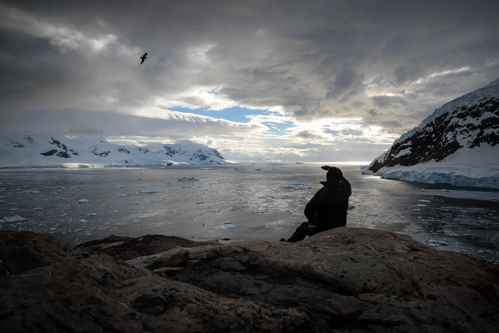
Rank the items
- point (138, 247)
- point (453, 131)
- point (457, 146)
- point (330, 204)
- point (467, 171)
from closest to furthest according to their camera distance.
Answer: point (330, 204)
point (138, 247)
point (467, 171)
point (457, 146)
point (453, 131)

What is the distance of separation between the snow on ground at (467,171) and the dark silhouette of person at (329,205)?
32072 mm

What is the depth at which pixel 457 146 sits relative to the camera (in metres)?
37.3

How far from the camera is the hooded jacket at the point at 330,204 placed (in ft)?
14.3

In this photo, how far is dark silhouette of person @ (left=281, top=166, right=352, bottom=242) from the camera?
437 centimetres

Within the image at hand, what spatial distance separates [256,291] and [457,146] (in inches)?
1917

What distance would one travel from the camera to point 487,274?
246 centimetres

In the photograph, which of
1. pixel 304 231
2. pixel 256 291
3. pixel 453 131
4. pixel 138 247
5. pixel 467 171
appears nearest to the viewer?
pixel 256 291

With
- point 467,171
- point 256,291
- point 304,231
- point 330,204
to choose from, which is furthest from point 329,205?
point 467,171

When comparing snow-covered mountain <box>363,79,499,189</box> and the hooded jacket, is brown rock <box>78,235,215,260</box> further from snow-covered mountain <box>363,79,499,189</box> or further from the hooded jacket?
snow-covered mountain <box>363,79,499,189</box>

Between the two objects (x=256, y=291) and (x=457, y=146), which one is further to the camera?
(x=457, y=146)

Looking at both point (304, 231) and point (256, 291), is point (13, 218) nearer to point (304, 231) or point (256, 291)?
point (304, 231)

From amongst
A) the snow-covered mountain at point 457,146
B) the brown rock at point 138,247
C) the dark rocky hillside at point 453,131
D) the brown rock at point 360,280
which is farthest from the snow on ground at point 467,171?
the brown rock at point 138,247

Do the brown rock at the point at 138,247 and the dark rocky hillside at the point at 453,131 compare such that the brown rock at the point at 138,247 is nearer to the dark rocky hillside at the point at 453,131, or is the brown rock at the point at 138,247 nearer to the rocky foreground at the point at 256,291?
the rocky foreground at the point at 256,291

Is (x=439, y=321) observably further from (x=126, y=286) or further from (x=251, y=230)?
(x=251, y=230)
